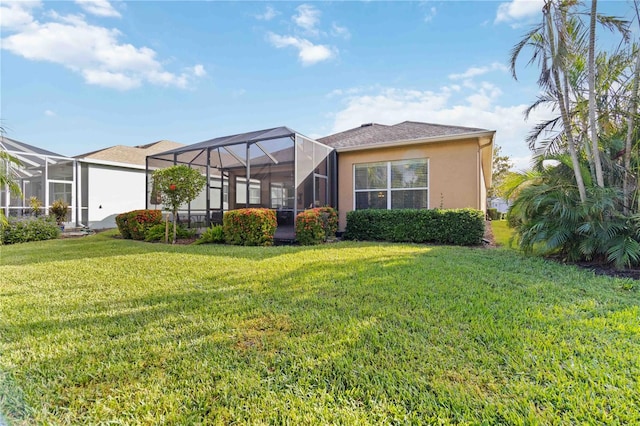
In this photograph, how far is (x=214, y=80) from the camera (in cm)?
1103

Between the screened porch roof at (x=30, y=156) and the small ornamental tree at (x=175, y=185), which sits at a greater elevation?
the screened porch roof at (x=30, y=156)

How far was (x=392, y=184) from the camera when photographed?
1023 cm

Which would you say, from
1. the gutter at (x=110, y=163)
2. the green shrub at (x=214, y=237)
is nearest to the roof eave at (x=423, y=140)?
the green shrub at (x=214, y=237)

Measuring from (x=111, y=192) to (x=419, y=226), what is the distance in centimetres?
1566

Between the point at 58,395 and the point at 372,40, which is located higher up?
the point at 372,40

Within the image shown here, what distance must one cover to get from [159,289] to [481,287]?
441 centimetres

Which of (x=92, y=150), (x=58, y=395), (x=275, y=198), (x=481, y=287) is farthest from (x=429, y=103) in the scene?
(x=92, y=150)

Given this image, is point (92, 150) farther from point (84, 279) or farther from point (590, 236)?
point (590, 236)

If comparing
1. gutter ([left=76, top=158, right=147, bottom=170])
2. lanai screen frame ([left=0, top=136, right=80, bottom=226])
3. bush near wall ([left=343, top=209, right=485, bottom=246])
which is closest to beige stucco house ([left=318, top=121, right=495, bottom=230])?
bush near wall ([left=343, top=209, right=485, bottom=246])

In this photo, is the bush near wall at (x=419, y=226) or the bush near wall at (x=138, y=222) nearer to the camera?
the bush near wall at (x=419, y=226)

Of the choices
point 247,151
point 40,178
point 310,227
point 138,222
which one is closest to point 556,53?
point 310,227

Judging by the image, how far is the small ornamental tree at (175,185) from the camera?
9234mm

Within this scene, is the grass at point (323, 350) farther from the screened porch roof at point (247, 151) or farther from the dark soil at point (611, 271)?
the screened porch roof at point (247, 151)

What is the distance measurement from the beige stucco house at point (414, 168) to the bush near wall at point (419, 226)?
123 centimetres
